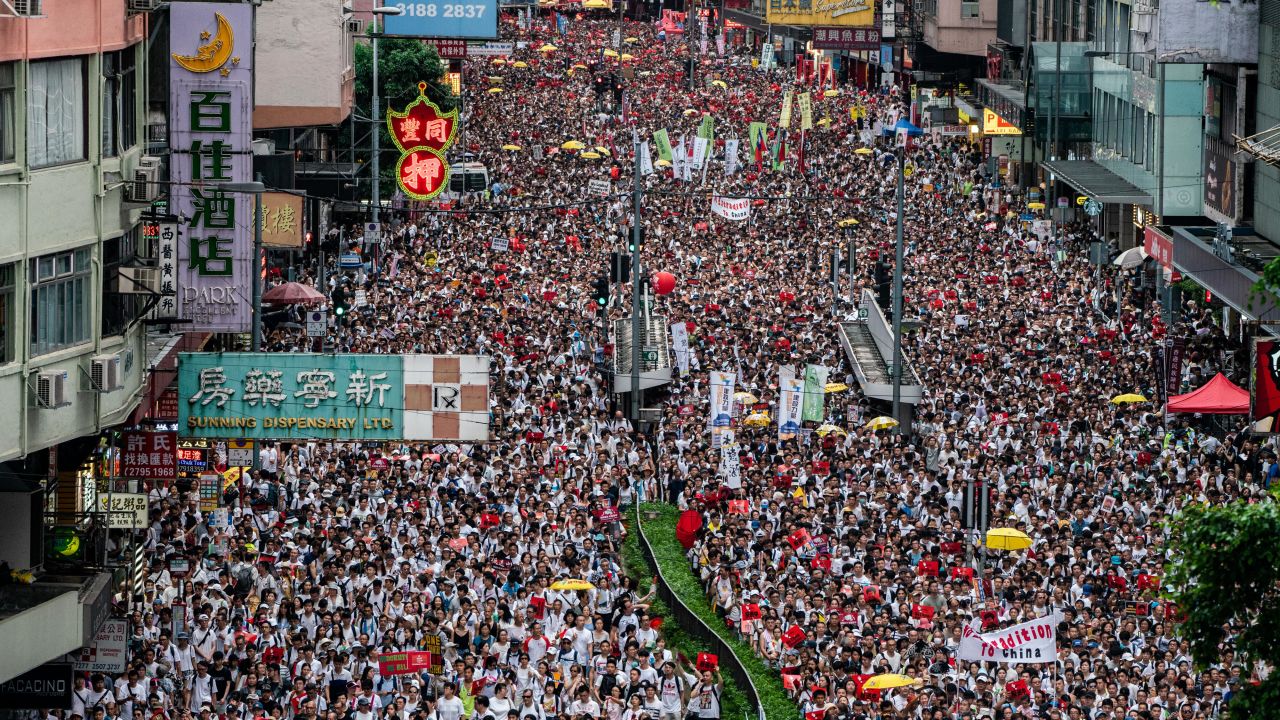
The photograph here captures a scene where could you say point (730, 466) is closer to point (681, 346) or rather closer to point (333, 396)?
point (333, 396)

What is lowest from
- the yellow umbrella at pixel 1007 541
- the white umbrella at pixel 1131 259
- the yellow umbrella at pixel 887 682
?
the yellow umbrella at pixel 887 682

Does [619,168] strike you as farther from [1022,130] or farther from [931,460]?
[931,460]

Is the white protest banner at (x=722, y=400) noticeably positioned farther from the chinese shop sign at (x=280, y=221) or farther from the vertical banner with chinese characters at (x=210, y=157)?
the chinese shop sign at (x=280, y=221)

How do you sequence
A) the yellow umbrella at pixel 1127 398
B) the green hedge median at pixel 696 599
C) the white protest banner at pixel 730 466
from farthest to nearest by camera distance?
1. the yellow umbrella at pixel 1127 398
2. the white protest banner at pixel 730 466
3. the green hedge median at pixel 696 599

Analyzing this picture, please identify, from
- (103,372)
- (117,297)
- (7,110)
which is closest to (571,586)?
(103,372)

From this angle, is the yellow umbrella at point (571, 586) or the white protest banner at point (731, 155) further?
the white protest banner at point (731, 155)

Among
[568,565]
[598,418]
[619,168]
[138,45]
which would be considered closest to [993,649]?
[568,565]

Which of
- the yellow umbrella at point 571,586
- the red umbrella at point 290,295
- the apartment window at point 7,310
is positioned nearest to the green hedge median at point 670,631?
the yellow umbrella at point 571,586
